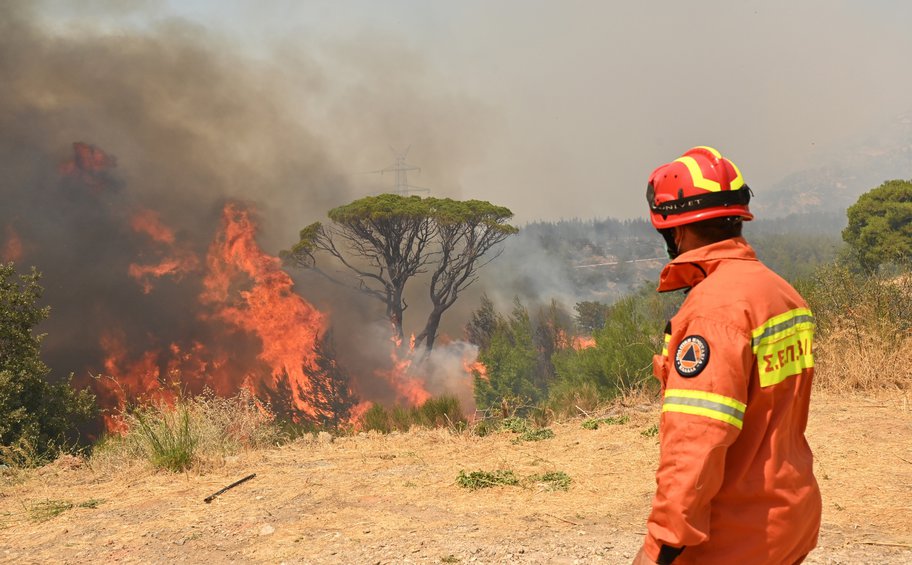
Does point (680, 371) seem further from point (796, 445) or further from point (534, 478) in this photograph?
point (534, 478)

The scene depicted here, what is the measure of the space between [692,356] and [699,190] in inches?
19.7

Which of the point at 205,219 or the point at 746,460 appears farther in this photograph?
the point at 205,219

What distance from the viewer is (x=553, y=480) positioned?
6316mm

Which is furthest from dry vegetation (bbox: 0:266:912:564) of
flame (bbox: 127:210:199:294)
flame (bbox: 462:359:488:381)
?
flame (bbox: 127:210:199:294)

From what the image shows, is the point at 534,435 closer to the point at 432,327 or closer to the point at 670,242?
the point at 670,242

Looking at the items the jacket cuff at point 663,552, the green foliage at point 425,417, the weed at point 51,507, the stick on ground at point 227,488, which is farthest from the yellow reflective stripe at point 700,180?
the green foliage at point 425,417

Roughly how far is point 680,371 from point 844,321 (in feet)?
30.7

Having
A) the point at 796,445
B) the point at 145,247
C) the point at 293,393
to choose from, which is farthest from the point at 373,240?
the point at 796,445

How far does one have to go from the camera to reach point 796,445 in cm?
206

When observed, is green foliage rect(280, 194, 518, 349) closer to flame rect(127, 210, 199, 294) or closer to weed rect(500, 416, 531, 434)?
flame rect(127, 210, 199, 294)

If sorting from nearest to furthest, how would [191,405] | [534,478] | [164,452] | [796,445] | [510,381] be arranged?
[796,445] → [534,478] → [164,452] → [191,405] → [510,381]

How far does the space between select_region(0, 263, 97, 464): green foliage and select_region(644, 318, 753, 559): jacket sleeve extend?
1313 centimetres

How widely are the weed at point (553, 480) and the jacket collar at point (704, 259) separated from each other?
171 inches

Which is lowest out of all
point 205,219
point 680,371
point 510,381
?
point 510,381
